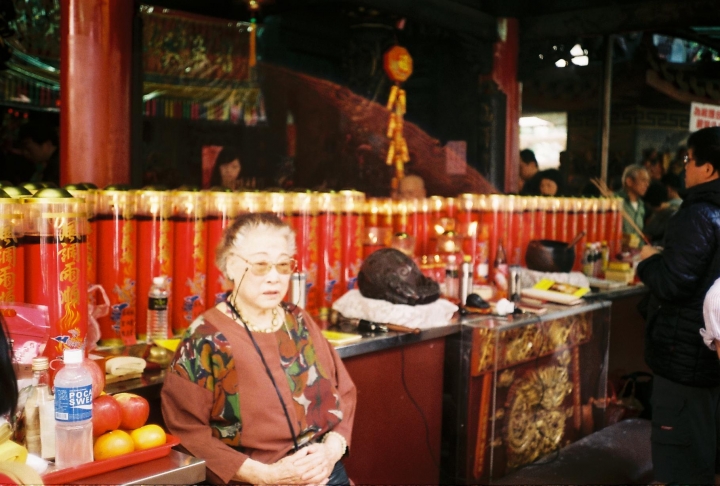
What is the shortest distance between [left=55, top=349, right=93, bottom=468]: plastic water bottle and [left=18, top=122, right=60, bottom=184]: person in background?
4.18 meters

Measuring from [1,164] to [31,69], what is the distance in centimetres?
83

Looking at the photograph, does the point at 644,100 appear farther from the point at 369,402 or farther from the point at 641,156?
the point at 369,402

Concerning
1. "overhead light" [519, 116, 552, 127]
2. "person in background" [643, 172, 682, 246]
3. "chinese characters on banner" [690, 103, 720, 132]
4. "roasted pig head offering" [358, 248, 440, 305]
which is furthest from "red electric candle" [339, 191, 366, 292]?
"overhead light" [519, 116, 552, 127]

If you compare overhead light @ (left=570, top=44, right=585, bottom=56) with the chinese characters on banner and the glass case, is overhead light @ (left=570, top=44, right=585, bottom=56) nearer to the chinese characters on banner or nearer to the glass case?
the chinese characters on banner

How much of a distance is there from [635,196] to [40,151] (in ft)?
14.9

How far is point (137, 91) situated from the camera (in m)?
3.62

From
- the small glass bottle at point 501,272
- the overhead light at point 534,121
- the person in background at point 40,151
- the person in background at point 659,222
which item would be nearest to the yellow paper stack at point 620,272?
the person in background at point 659,222

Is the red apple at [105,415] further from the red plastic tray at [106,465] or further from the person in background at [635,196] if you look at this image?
the person in background at [635,196]

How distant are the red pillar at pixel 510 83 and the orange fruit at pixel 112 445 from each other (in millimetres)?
4574

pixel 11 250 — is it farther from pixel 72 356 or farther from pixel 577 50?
pixel 577 50

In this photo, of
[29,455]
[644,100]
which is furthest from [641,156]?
[29,455]

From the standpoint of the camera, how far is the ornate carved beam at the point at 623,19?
181 inches

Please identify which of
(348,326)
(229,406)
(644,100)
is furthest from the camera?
(644,100)

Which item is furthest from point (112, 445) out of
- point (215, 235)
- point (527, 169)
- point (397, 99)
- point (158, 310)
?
point (527, 169)
